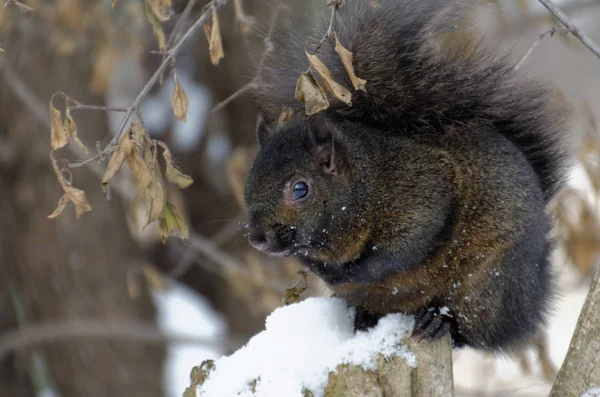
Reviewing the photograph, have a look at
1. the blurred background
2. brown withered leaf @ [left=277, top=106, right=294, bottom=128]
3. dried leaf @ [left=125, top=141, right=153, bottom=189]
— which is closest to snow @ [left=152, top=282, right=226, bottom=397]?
the blurred background

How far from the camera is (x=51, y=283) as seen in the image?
15.1 ft

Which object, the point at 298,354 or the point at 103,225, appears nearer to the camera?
the point at 298,354

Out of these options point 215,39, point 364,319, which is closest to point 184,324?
point 364,319

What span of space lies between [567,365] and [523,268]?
1.21 ft

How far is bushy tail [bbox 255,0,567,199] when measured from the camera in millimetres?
2188

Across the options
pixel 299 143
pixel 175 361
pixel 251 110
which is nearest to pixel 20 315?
pixel 175 361

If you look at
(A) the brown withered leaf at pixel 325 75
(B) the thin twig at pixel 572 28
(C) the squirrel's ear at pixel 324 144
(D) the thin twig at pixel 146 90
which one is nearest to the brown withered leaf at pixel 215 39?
(D) the thin twig at pixel 146 90

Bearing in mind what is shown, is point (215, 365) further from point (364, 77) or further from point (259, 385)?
point (364, 77)

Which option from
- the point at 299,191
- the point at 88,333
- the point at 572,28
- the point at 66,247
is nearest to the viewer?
the point at 572,28

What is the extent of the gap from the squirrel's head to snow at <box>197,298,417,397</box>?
19 centimetres

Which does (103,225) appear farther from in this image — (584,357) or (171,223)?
(584,357)

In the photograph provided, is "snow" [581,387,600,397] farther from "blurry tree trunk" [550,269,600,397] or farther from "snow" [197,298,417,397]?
"snow" [197,298,417,397]

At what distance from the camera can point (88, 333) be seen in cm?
430

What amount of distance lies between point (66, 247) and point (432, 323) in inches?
114
